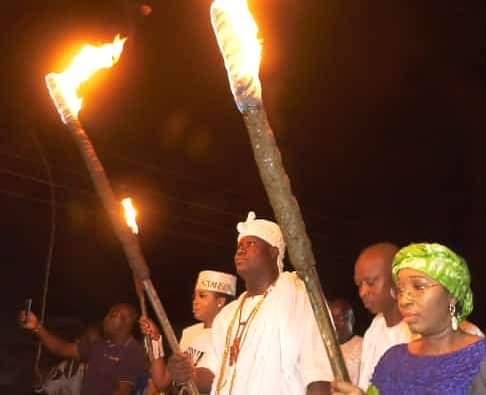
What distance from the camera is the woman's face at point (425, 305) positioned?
3.18m

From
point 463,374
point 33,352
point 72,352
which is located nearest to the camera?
point 463,374

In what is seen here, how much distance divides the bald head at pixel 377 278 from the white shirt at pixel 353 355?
40.1 inches

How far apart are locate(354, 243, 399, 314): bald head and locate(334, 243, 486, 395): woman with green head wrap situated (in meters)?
1.12

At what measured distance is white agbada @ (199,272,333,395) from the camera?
425 cm

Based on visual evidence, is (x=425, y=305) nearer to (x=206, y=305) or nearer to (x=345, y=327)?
(x=345, y=327)

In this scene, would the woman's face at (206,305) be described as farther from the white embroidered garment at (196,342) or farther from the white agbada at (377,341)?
the white agbada at (377,341)

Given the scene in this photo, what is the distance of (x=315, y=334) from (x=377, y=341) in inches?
14.4

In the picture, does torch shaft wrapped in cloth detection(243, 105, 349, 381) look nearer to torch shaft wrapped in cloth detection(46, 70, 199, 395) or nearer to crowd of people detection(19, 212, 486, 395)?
crowd of people detection(19, 212, 486, 395)

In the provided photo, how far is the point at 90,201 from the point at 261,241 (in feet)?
25.9

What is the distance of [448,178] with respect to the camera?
49.2 feet

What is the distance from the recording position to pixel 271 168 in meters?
2.46

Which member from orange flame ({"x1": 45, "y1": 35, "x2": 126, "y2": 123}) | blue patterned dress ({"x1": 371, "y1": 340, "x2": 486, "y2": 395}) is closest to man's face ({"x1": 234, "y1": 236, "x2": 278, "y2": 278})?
orange flame ({"x1": 45, "y1": 35, "x2": 126, "y2": 123})

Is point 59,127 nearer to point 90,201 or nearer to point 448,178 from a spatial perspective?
point 90,201

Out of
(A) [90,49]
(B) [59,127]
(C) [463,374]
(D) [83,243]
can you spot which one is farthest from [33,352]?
(C) [463,374]
